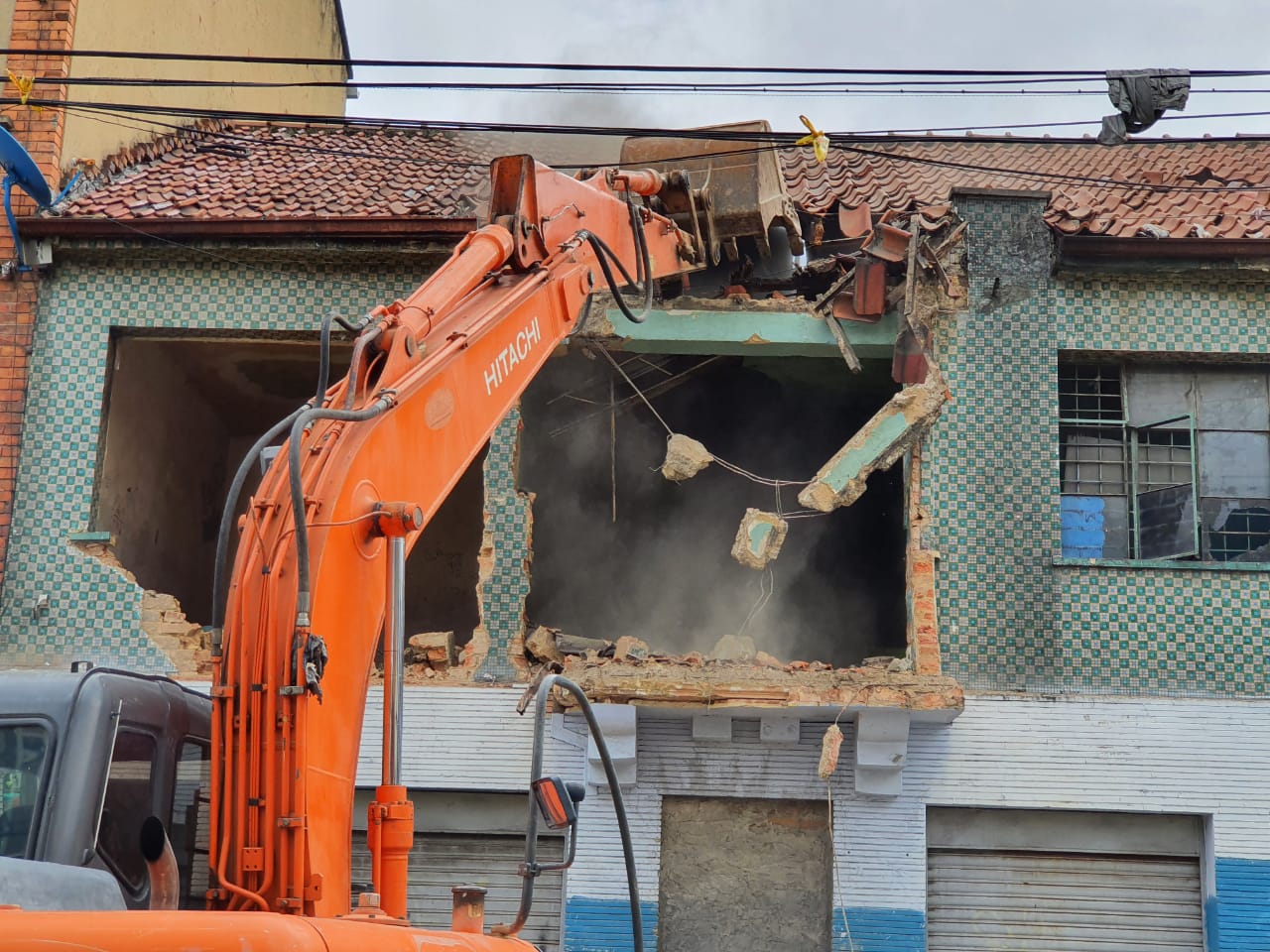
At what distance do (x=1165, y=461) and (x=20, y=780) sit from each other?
10.2m

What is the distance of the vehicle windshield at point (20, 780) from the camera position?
506 cm

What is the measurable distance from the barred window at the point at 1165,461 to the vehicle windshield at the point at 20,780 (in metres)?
9.31

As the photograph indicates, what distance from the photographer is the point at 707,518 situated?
1538 centimetres

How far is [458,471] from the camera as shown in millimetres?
7059

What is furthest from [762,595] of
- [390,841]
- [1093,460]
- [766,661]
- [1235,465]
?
[390,841]

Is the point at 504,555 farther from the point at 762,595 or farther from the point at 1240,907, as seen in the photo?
the point at 1240,907

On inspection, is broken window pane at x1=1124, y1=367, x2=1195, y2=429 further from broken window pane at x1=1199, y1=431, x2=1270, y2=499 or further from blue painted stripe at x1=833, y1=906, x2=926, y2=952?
blue painted stripe at x1=833, y1=906, x2=926, y2=952

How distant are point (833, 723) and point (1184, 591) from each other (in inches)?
126

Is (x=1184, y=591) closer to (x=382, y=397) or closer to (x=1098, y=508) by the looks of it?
(x=1098, y=508)

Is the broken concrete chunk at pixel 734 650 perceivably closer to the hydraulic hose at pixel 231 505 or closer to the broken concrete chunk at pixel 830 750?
the broken concrete chunk at pixel 830 750

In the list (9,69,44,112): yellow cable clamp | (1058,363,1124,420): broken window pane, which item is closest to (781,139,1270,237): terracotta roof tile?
(1058,363,1124,420): broken window pane

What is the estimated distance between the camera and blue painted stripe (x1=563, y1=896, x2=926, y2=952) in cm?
1118

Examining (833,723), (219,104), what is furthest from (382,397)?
(219,104)

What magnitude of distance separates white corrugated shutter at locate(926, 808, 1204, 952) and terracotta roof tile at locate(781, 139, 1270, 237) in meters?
5.13
